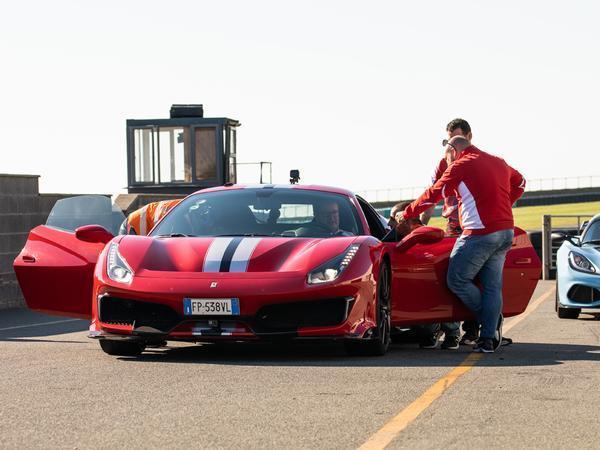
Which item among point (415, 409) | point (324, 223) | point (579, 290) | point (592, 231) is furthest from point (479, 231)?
point (592, 231)

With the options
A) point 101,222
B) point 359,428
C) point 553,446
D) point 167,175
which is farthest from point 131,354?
point 167,175

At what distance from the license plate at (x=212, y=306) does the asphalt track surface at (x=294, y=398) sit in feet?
1.17

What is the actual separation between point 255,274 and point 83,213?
369cm

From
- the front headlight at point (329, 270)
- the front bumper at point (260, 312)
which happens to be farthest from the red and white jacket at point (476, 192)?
the front bumper at point (260, 312)

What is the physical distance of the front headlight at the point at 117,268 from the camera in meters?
9.82

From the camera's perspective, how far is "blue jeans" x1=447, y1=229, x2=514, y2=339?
419 inches

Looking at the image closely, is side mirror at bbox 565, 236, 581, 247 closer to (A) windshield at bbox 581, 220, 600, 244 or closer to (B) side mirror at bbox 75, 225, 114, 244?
(A) windshield at bbox 581, 220, 600, 244

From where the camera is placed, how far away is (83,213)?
12.8m

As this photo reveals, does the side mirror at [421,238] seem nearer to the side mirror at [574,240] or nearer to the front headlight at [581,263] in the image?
the front headlight at [581,263]

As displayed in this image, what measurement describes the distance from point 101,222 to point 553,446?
7.94 metres

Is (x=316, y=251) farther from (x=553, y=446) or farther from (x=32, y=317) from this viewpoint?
(x=32, y=317)

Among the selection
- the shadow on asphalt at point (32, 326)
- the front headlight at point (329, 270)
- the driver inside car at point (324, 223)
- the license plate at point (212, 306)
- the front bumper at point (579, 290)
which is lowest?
the shadow on asphalt at point (32, 326)

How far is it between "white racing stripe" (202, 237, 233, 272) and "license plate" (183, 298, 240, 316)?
0.24 metres

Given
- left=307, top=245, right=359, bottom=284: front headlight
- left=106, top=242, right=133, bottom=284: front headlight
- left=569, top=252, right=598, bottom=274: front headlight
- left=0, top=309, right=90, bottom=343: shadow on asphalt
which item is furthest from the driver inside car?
left=569, top=252, right=598, bottom=274: front headlight
